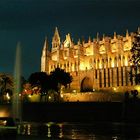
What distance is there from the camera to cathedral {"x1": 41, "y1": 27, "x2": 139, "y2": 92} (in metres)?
96.8

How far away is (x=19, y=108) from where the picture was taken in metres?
68.6

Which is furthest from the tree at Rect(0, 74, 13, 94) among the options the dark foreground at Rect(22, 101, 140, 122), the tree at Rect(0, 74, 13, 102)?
the dark foreground at Rect(22, 101, 140, 122)

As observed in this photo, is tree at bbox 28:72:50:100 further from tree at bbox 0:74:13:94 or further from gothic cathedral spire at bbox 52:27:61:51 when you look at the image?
gothic cathedral spire at bbox 52:27:61:51

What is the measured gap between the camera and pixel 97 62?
341ft

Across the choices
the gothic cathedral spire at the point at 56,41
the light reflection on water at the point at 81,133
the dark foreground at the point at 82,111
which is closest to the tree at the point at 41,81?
the dark foreground at the point at 82,111

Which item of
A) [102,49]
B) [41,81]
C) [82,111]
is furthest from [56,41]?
[82,111]

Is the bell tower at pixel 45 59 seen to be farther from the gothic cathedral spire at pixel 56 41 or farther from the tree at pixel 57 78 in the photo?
the tree at pixel 57 78

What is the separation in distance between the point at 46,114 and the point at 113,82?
3674 centimetres

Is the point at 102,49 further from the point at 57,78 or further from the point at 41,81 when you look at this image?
the point at 41,81

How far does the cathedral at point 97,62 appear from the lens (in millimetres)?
96812

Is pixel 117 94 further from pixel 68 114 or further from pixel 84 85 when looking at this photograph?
pixel 68 114

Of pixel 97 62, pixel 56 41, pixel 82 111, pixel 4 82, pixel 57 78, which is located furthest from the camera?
pixel 56 41

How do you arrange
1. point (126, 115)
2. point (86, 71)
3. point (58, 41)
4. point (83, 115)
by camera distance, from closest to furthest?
point (126, 115) < point (83, 115) < point (86, 71) < point (58, 41)

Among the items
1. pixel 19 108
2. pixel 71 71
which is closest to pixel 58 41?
pixel 71 71
